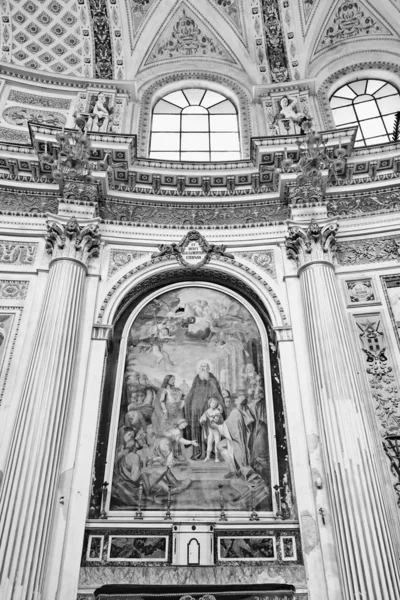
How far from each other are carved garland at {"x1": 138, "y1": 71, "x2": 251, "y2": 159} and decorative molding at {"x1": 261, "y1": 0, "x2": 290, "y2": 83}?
0.86 meters

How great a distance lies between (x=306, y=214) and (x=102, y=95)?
18.1ft

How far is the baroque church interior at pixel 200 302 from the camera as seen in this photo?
21.7ft

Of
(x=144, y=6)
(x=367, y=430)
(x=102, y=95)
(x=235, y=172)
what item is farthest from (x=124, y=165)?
(x=367, y=430)

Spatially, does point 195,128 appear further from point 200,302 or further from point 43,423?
point 43,423

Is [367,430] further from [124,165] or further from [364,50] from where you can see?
[364,50]

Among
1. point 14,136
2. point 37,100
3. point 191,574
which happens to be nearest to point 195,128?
point 37,100

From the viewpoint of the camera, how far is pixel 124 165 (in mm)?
10391

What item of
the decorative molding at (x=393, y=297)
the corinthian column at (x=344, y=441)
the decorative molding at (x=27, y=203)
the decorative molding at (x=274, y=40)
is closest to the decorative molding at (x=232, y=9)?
the decorative molding at (x=274, y=40)

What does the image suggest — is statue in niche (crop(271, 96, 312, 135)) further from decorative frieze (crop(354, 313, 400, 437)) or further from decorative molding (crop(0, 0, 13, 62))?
decorative molding (crop(0, 0, 13, 62))

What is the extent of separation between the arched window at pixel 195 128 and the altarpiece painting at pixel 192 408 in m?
3.66

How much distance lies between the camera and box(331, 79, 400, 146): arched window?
11.8 meters

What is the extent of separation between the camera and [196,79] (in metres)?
13.3

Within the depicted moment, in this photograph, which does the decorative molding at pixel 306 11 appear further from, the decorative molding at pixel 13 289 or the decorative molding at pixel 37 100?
the decorative molding at pixel 13 289

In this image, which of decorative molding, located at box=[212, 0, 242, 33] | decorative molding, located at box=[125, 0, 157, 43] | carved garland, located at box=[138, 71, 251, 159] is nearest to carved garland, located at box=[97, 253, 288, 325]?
carved garland, located at box=[138, 71, 251, 159]
